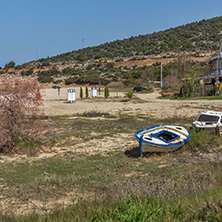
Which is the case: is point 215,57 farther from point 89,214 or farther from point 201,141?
point 89,214

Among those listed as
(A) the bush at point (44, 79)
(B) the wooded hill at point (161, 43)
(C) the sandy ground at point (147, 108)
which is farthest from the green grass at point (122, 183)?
(B) the wooded hill at point (161, 43)

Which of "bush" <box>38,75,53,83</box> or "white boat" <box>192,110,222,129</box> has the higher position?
"bush" <box>38,75,53,83</box>

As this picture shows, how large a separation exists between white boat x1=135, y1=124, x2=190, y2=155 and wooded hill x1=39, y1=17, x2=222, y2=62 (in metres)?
80.6

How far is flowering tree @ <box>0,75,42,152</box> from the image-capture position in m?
12.5

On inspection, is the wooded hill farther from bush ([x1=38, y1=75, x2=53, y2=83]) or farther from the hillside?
bush ([x1=38, y1=75, x2=53, y2=83])

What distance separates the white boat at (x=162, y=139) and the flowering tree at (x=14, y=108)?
464cm

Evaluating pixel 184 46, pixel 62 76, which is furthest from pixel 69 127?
pixel 184 46

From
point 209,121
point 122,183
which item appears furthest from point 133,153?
point 122,183

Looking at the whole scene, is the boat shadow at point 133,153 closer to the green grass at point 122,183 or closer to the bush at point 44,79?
the green grass at point 122,183

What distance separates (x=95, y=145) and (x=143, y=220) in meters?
9.91

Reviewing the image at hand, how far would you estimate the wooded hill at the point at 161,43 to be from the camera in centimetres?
9619

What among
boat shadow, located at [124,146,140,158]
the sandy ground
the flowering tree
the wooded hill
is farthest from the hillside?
the flowering tree

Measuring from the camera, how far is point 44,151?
43.6 feet

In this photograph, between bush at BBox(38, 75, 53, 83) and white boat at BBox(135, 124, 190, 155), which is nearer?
white boat at BBox(135, 124, 190, 155)
